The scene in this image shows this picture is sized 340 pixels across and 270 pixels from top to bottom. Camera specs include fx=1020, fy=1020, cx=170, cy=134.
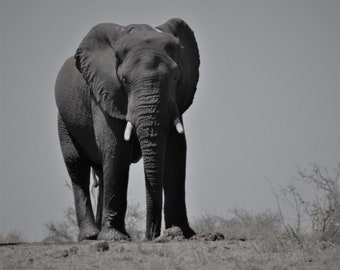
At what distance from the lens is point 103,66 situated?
16594mm

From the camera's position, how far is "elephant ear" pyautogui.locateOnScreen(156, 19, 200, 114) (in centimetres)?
1627

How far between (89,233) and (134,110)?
308 centimetres

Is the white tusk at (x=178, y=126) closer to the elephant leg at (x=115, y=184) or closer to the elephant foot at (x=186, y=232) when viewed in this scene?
the elephant leg at (x=115, y=184)

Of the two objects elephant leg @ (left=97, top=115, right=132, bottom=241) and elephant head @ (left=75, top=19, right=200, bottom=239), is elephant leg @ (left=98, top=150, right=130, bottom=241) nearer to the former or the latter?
elephant leg @ (left=97, top=115, right=132, bottom=241)

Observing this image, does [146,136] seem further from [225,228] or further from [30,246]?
[225,228]

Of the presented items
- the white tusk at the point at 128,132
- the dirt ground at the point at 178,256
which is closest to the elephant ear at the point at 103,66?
the white tusk at the point at 128,132

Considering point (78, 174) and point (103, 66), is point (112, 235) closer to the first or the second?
point (103, 66)

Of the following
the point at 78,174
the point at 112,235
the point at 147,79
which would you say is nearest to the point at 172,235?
the point at 112,235

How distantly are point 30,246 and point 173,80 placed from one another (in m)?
3.26

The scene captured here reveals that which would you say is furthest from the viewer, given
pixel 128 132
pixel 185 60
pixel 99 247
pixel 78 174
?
pixel 78 174

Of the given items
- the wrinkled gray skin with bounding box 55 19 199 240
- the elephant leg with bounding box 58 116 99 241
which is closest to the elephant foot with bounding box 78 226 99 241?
the wrinkled gray skin with bounding box 55 19 199 240

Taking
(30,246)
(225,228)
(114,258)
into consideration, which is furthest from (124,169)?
(225,228)

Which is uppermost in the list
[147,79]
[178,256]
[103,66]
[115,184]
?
[103,66]

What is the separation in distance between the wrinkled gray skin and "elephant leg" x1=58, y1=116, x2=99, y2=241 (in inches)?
1.7
